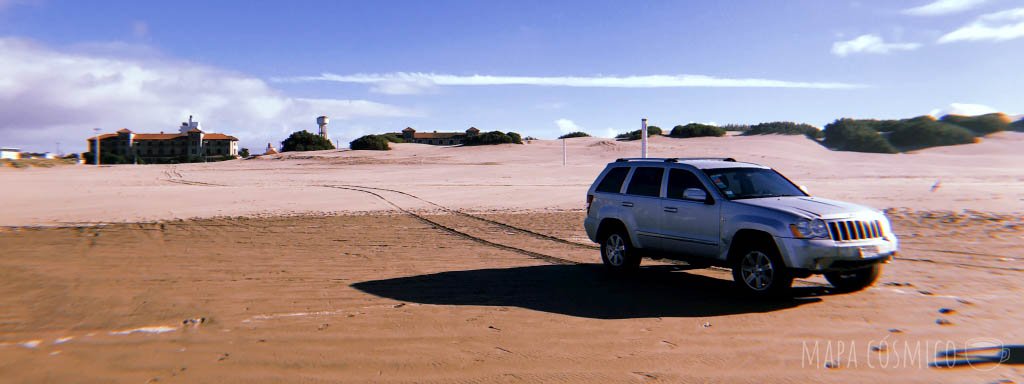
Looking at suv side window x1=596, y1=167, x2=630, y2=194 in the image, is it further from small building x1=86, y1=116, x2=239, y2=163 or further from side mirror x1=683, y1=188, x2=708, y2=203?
small building x1=86, y1=116, x2=239, y2=163

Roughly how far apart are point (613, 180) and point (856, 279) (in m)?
3.56

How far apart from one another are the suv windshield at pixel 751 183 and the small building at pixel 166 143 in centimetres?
11701

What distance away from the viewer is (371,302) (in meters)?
7.38

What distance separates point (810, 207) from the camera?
7.69 m

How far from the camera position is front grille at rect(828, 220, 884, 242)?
729 centimetres

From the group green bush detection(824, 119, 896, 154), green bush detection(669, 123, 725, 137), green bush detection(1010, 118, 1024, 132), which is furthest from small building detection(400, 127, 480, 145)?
green bush detection(1010, 118, 1024, 132)

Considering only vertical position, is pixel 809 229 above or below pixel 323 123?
below

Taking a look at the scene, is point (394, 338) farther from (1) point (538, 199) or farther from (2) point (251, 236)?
(1) point (538, 199)

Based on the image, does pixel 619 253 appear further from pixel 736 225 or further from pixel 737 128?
pixel 737 128

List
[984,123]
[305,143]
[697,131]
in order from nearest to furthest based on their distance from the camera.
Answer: [984,123] → [697,131] → [305,143]

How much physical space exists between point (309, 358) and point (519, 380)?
67.2 inches

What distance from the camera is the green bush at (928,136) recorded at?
50406mm

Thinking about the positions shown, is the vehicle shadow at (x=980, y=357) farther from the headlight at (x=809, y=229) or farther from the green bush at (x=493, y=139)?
the green bush at (x=493, y=139)

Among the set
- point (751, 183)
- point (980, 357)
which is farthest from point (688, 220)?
point (980, 357)
